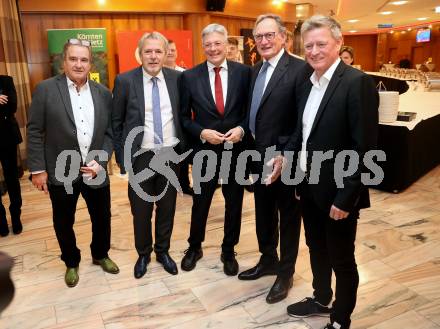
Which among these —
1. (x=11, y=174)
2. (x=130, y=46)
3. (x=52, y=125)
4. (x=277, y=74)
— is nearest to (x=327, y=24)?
(x=277, y=74)

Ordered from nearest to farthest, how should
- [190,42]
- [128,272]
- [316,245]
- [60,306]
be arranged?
[316,245] < [60,306] < [128,272] < [190,42]

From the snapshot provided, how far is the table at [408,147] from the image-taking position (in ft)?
14.1

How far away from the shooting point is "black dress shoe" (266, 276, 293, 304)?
2529 mm

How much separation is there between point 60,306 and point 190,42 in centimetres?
556

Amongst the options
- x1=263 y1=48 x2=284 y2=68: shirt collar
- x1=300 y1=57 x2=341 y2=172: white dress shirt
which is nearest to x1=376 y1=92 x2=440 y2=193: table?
x1=263 y1=48 x2=284 y2=68: shirt collar

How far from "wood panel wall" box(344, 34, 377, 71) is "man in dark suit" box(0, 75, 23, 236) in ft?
74.1

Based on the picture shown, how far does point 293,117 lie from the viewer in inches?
93.8

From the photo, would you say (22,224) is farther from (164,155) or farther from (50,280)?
(164,155)

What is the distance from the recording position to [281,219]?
249cm

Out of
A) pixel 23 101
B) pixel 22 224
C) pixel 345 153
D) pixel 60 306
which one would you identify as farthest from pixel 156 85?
pixel 23 101

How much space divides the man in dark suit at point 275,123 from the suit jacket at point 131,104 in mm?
569

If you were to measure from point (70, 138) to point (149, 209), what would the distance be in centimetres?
76

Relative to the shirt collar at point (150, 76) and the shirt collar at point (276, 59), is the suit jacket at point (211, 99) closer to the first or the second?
the shirt collar at point (150, 76)

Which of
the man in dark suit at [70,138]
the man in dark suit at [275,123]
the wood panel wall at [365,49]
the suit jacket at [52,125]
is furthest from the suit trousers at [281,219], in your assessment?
the wood panel wall at [365,49]
